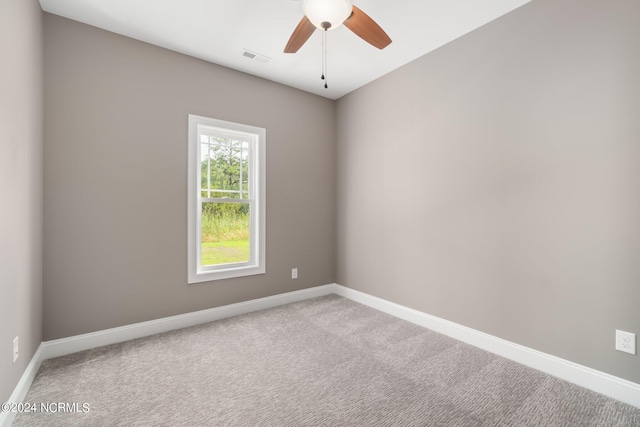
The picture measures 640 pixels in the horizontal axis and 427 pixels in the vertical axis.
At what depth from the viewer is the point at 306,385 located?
1987 millimetres

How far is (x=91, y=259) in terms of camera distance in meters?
2.51

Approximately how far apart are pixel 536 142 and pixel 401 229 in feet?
4.90

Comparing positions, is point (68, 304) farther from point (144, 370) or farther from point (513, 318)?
point (513, 318)

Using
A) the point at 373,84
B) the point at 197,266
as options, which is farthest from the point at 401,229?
the point at 197,266

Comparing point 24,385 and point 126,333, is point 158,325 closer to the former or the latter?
point 126,333

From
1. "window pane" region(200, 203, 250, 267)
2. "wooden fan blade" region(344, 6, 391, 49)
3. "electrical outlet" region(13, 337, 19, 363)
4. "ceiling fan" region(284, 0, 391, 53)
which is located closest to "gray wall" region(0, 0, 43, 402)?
"electrical outlet" region(13, 337, 19, 363)

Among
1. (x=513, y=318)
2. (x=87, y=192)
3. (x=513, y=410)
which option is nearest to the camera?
(x=513, y=410)

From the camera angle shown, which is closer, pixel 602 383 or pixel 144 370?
pixel 602 383

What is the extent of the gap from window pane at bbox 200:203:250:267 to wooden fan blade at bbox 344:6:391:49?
223 centimetres

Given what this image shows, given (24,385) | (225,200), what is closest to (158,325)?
(24,385)

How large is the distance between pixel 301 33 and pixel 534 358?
305cm

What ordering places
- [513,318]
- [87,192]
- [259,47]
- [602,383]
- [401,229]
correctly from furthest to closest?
1. [401,229]
2. [259,47]
3. [87,192]
4. [513,318]
5. [602,383]

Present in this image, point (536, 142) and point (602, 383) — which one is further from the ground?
point (536, 142)

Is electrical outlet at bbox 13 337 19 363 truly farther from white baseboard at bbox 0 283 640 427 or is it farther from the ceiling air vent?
the ceiling air vent
